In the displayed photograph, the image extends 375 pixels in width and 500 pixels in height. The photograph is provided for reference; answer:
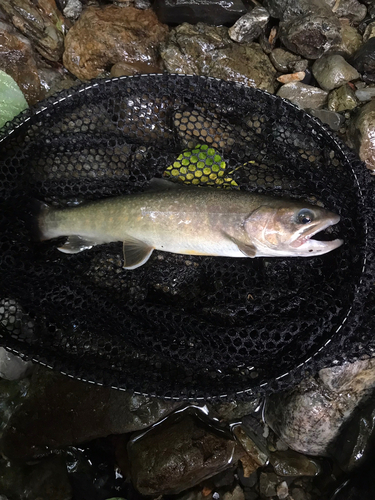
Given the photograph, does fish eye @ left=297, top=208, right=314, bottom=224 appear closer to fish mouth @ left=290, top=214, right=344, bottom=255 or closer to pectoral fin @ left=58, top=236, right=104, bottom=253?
fish mouth @ left=290, top=214, right=344, bottom=255

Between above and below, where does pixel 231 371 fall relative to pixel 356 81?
below

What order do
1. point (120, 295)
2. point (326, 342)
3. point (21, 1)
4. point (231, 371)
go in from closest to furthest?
point (326, 342)
point (231, 371)
point (120, 295)
point (21, 1)

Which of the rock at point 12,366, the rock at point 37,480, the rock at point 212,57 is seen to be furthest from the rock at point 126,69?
the rock at point 37,480

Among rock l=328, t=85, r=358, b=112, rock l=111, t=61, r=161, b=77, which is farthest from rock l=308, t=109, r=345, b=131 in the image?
rock l=111, t=61, r=161, b=77

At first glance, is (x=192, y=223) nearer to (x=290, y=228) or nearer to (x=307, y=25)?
(x=290, y=228)

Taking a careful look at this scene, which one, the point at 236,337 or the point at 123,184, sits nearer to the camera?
the point at 236,337

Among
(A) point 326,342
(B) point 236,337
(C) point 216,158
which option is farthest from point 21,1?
(A) point 326,342

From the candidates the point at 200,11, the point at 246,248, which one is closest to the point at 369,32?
the point at 200,11

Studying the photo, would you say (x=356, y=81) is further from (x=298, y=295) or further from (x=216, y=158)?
(x=298, y=295)
